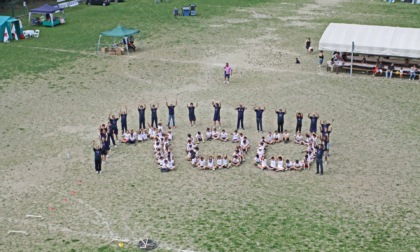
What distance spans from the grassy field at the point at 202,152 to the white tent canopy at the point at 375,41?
1.89m

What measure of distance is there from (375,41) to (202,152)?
16.9m

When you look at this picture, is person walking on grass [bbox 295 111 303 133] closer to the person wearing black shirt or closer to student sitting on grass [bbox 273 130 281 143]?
student sitting on grass [bbox 273 130 281 143]

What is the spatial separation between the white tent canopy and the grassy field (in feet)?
6.21

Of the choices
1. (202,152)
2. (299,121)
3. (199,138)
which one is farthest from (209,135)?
(299,121)

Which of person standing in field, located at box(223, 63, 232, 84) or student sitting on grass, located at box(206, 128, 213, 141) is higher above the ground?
person standing in field, located at box(223, 63, 232, 84)

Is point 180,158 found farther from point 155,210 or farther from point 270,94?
point 270,94

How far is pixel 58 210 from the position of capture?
22531 millimetres

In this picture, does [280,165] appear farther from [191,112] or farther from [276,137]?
[191,112]

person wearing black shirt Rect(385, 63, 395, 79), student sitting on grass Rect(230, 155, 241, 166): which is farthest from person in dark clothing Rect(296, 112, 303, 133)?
person wearing black shirt Rect(385, 63, 395, 79)

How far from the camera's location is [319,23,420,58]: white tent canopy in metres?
38.3

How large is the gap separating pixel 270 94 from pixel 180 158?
33.1 feet

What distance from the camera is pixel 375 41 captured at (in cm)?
3912

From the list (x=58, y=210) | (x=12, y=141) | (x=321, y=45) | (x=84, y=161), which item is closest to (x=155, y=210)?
(x=58, y=210)

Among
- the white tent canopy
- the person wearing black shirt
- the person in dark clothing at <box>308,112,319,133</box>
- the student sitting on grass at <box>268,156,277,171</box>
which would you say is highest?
the white tent canopy
